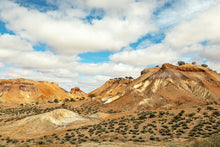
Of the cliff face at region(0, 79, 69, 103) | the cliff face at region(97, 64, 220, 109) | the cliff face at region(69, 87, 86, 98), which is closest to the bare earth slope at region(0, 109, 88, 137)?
the cliff face at region(97, 64, 220, 109)

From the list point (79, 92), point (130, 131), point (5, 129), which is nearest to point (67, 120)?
point (5, 129)

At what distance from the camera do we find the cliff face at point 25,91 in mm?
110675

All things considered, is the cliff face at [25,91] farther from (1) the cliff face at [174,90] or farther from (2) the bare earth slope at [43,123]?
(2) the bare earth slope at [43,123]

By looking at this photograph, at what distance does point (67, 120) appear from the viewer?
3869 cm

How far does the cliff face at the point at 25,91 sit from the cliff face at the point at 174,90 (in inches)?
2958

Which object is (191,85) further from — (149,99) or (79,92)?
(79,92)

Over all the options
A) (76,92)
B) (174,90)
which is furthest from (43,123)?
(76,92)

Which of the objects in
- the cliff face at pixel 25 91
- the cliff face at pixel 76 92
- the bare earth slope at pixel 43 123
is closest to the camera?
the bare earth slope at pixel 43 123

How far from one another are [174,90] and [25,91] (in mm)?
105263

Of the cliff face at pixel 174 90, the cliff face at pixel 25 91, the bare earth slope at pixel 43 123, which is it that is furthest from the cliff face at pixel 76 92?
the bare earth slope at pixel 43 123

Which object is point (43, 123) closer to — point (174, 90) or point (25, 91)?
point (174, 90)

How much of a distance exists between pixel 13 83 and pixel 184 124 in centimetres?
12989

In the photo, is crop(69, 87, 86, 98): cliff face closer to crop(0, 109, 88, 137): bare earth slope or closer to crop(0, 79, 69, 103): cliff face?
crop(0, 79, 69, 103): cliff face

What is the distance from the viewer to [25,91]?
394 feet
